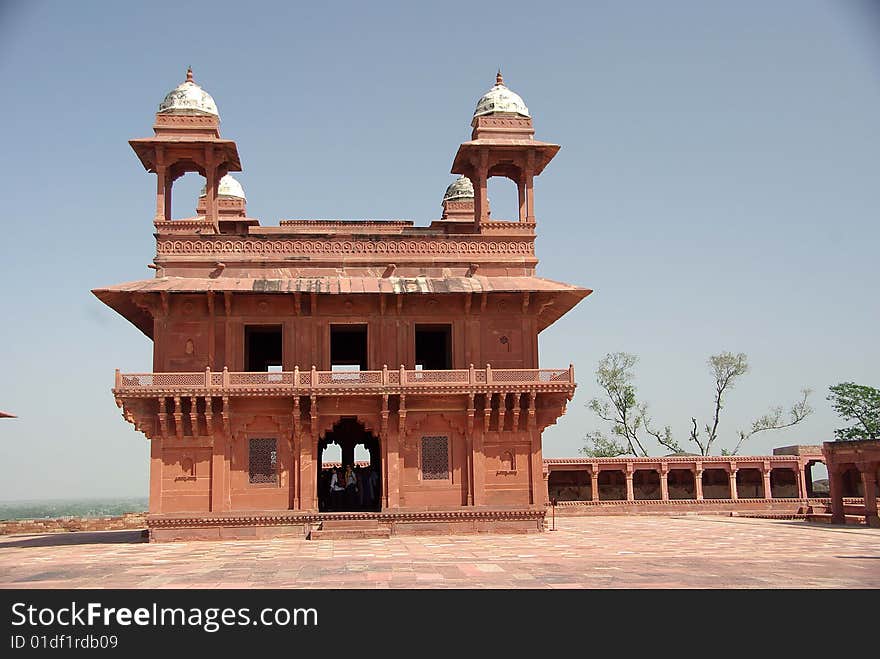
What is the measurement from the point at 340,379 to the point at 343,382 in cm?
12

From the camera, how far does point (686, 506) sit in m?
41.3

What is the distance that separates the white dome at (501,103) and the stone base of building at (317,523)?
40.2 ft

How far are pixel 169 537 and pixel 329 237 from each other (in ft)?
31.1

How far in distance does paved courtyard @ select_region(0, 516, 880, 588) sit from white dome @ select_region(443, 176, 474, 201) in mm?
15542

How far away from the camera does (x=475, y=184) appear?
2802 centimetres

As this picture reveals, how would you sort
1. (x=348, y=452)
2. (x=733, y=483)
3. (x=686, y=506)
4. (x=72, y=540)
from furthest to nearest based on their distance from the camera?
1. (x=733, y=483)
2. (x=686, y=506)
3. (x=348, y=452)
4. (x=72, y=540)

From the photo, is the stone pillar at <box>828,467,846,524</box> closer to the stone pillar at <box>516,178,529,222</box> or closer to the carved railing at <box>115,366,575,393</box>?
the carved railing at <box>115,366,575,393</box>

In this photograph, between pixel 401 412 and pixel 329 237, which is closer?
pixel 401 412

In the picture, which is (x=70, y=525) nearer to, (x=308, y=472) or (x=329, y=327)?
(x=308, y=472)

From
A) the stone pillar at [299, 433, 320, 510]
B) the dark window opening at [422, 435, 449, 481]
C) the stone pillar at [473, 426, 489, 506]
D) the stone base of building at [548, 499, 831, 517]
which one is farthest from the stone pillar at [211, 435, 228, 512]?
the stone base of building at [548, 499, 831, 517]

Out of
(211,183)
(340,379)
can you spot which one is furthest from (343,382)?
(211,183)

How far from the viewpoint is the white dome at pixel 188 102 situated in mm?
27062
